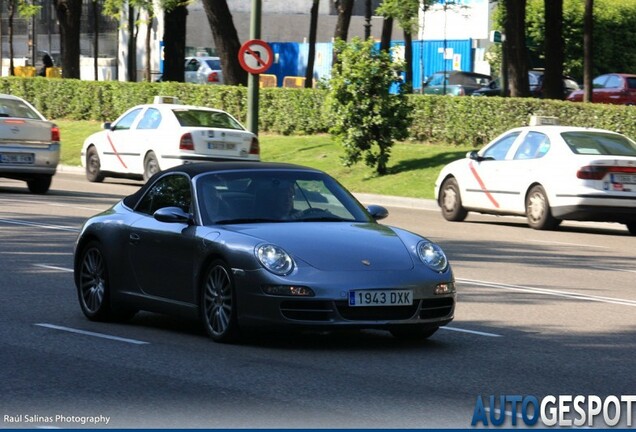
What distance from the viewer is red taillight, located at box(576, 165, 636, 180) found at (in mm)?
21375

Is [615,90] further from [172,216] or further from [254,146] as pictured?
[172,216]

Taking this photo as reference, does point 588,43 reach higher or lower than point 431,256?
higher

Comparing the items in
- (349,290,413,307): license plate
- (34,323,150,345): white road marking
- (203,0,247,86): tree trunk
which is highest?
(203,0,247,86): tree trunk

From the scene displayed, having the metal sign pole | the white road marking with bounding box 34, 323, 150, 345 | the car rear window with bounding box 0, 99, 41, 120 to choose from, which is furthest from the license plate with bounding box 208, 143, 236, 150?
the white road marking with bounding box 34, 323, 150, 345

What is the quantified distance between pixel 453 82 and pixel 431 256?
50.6 m

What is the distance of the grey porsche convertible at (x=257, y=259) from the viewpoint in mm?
9844

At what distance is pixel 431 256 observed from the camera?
10367 mm

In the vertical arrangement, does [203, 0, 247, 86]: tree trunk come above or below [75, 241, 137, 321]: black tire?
above

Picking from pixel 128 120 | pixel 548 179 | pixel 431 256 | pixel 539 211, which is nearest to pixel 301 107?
pixel 128 120

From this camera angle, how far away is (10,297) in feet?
42.0

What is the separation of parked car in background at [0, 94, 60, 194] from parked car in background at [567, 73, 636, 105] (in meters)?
25.0

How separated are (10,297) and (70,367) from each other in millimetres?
3718

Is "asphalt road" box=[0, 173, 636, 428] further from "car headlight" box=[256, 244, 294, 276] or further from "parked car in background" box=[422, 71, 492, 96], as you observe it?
"parked car in background" box=[422, 71, 492, 96]

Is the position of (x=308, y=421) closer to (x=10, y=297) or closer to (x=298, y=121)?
(x=10, y=297)
